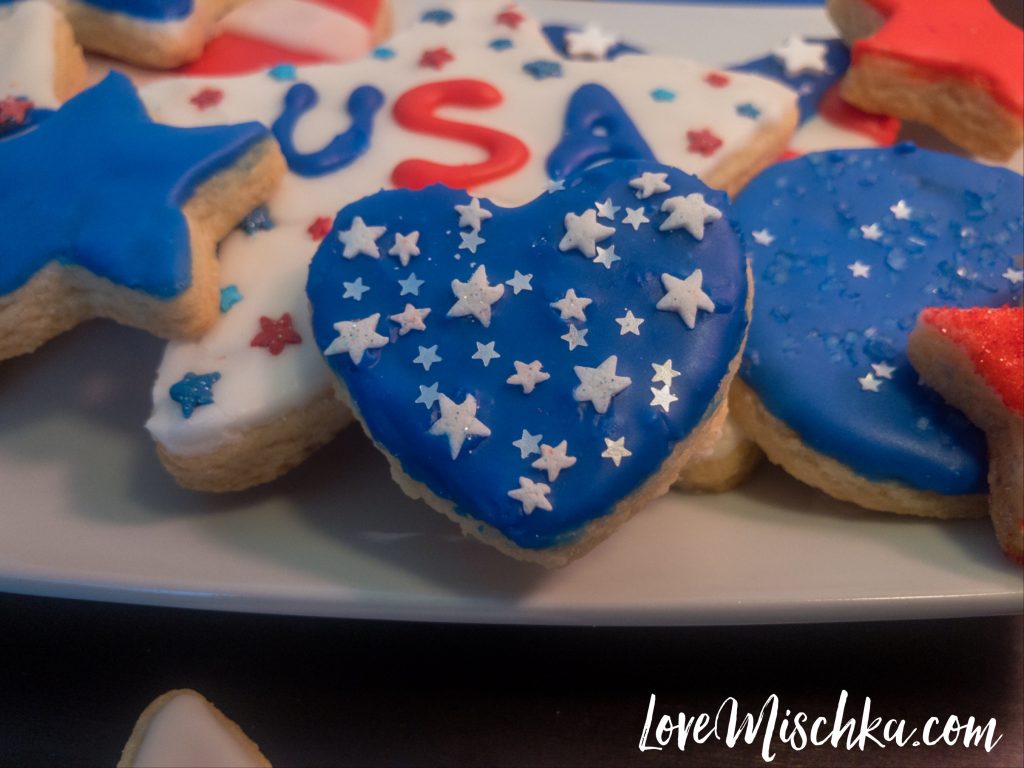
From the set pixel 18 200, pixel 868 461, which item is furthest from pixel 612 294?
pixel 18 200

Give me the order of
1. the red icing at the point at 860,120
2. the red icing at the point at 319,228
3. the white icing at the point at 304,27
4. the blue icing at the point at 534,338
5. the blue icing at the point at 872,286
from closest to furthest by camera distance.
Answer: the blue icing at the point at 534,338 → the blue icing at the point at 872,286 → the red icing at the point at 319,228 → the red icing at the point at 860,120 → the white icing at the point at 304,27

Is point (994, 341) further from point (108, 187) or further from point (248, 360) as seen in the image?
point (108, 187)

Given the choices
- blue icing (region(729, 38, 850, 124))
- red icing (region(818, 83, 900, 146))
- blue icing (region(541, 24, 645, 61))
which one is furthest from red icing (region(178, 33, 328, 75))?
red icing (region(818, 83, 900, 146))

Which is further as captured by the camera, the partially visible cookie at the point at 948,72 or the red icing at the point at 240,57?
the red icing at the point at 240,57

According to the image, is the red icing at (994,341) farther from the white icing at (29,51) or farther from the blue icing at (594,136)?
the white icing at (29,51)

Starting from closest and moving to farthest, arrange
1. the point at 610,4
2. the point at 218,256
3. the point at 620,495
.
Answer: the point at 620,495 → the point at 218,256 → the point at 610,4

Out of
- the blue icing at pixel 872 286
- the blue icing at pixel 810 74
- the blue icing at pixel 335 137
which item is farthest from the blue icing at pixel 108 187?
the blue icing at pixel 810 74

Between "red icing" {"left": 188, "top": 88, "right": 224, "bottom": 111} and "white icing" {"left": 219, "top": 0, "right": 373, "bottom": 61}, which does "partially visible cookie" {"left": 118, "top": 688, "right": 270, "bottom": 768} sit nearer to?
"red icing" {"left": 188, "top": 88, "right": 224, "bottom": 111}

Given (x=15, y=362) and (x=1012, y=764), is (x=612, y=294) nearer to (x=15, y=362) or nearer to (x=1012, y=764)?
(x=1012, y=764)
